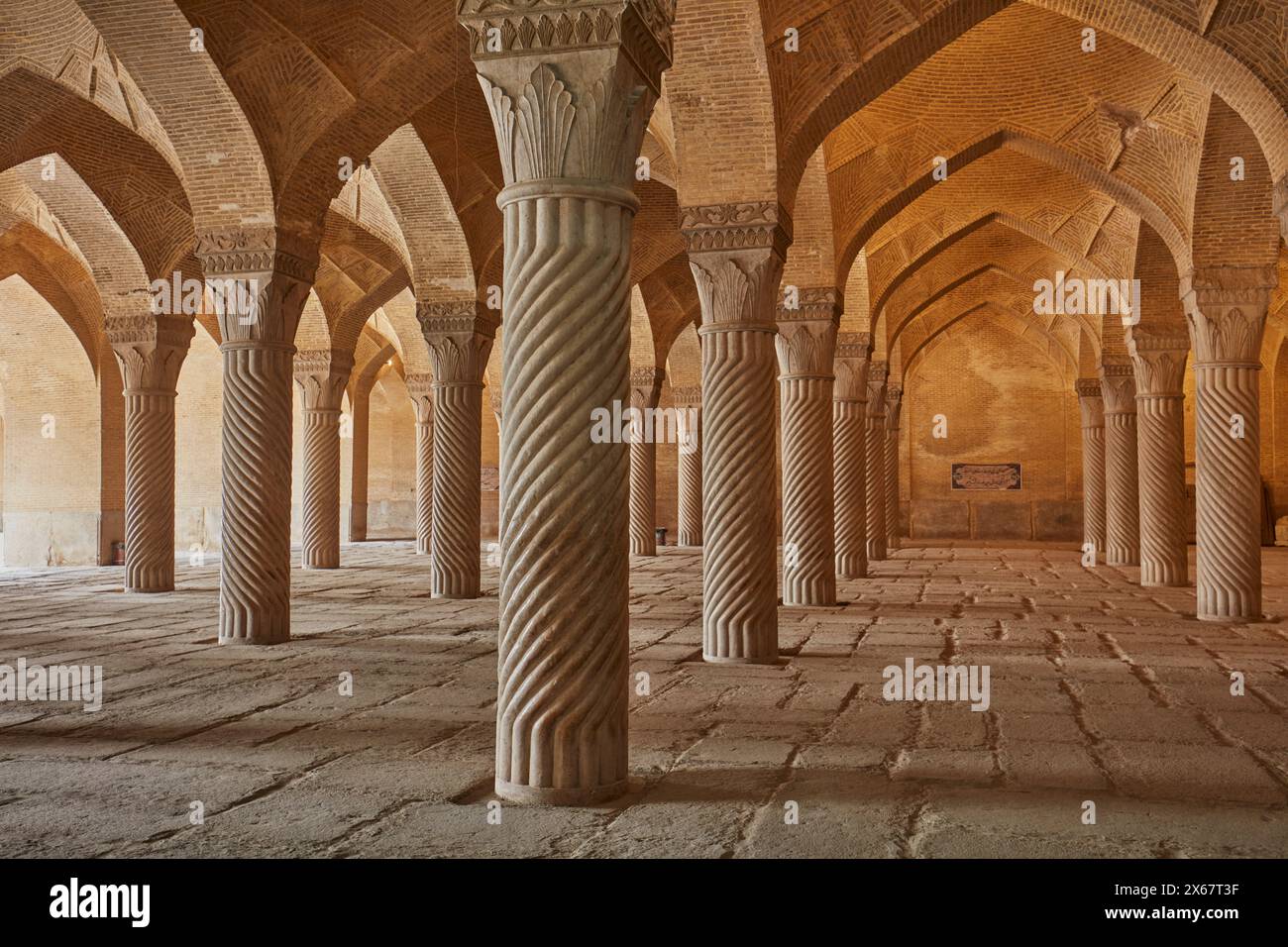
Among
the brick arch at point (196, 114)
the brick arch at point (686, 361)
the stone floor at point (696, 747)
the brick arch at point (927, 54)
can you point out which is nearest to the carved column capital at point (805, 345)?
the stone floor at point (696, 747)

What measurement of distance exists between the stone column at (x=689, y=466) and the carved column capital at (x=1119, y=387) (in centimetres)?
644

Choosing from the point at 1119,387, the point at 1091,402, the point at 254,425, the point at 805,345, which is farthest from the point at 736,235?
the point at 1091,402

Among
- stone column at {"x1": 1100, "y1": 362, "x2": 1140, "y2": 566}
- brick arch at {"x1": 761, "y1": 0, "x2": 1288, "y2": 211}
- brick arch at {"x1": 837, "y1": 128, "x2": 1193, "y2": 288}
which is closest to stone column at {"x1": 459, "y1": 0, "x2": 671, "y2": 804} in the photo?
brick arch at {"x1": 761, "y1": 0, "x2": 1288, "y2": 211}

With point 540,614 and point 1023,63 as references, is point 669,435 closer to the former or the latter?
point 1023,63

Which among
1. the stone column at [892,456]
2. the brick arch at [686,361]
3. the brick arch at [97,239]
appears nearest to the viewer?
the brick arch at [97,239]

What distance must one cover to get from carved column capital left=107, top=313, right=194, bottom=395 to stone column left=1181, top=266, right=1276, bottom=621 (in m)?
9.11

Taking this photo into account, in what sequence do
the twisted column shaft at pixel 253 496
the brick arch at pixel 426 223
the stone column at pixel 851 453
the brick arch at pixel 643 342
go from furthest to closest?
the brick arch at pixel 643 342, the stone column at pixel 851 453, the brick arch at pixel 426 223, the twisted column shaft at pixel 253 496

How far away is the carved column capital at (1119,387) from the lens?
15.1 m

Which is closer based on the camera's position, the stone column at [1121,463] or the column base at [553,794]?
the column base at [553,794]

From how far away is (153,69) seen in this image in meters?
7.71

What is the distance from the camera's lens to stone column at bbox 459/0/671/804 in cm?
363

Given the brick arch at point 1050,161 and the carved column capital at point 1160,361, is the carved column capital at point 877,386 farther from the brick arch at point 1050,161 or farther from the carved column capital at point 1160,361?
the brick arch at point 1050,161
